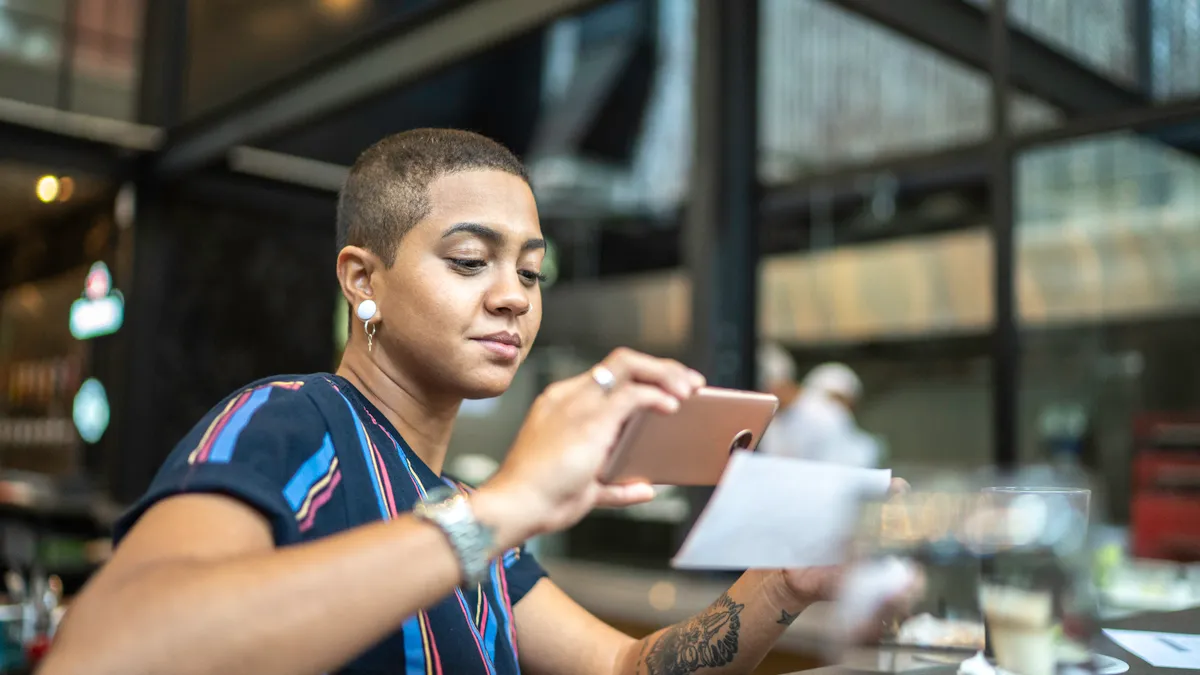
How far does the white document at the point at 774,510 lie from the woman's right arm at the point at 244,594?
14 centimetres

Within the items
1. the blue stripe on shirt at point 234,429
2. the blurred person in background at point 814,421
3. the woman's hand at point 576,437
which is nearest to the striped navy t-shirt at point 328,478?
the blue stripe on shirt at point 234,429

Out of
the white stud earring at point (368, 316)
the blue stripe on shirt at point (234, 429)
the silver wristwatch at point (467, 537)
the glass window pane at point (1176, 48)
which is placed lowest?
the silver wristwatch at point (467, 537)

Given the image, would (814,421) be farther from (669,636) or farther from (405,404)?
(405,404)

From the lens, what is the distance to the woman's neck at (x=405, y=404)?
107 cm

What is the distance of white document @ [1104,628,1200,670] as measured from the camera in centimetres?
105

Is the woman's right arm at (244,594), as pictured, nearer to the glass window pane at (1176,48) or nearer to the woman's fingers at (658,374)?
the woman's fingers at (658,374)

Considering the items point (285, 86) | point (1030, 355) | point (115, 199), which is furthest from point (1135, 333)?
point (115, 199)

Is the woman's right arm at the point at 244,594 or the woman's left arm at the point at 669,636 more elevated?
the woman's right arm at the point at 244,594

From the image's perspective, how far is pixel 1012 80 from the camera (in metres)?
3.61

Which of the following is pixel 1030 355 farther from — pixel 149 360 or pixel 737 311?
pixel 149 360

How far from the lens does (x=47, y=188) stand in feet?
18.2

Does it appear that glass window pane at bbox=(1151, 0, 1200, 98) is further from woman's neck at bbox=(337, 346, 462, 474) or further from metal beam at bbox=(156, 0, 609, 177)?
woman's neck at bbox=(337, 346, 462, 474)

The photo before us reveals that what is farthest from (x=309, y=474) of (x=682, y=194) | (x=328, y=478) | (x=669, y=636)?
(x=682, y=194)

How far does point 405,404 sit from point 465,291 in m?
0.17
